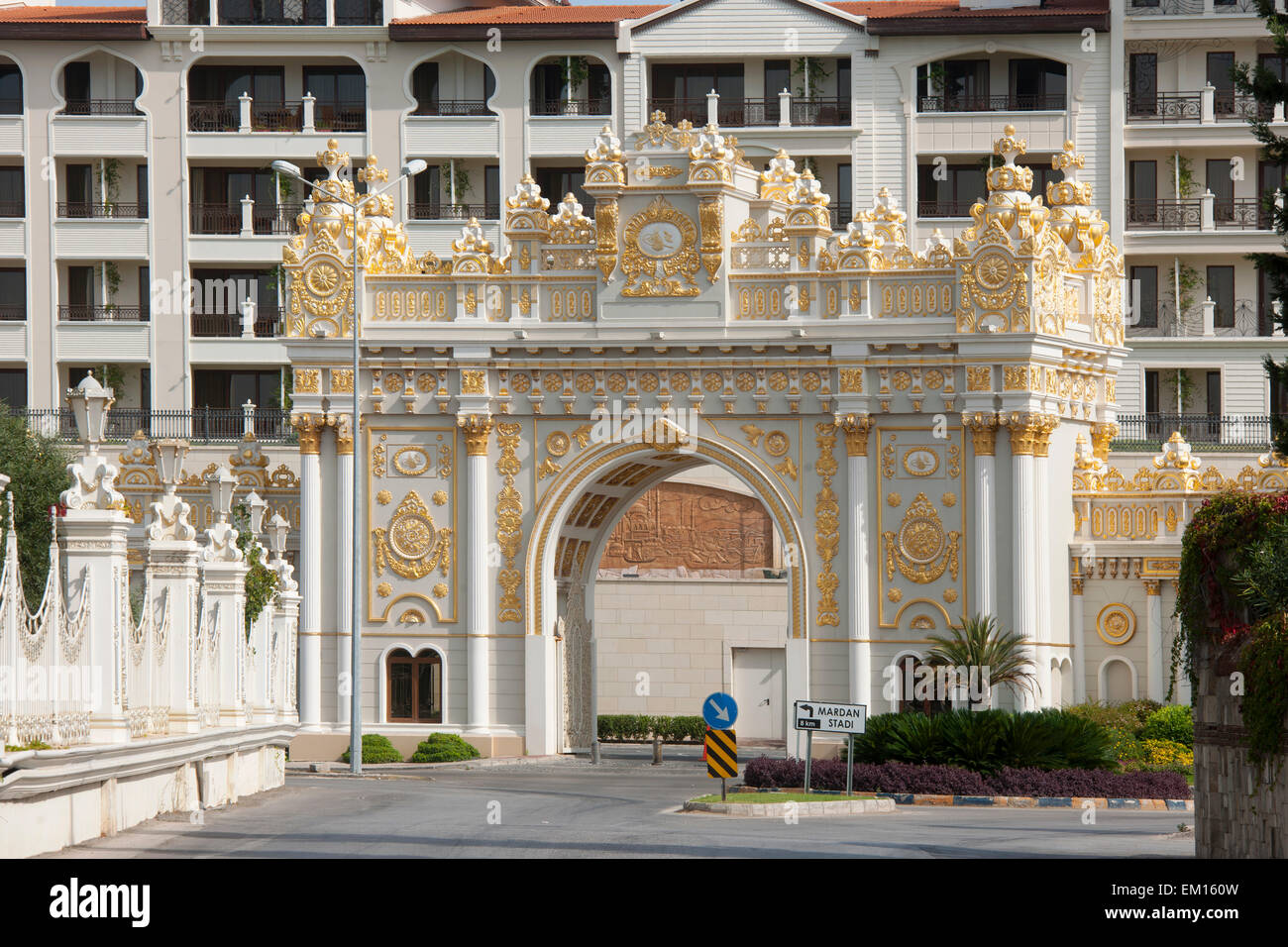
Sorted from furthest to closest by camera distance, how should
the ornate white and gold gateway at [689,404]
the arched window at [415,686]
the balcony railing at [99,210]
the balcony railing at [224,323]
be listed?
the balcony railing at [99,210]
the balcony railing at [224,323]
the arched window at [415,686]
the ornate white and gold gateway at [689,404]

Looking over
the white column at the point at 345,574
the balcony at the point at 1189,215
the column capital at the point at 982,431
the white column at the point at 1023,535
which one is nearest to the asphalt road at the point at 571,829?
the white column at the point at 345,574

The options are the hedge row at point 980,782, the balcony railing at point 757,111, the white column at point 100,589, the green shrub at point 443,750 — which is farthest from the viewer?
the balcony railing at point 757,111

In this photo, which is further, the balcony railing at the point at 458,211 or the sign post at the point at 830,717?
the balcony railing at the point at 458,211

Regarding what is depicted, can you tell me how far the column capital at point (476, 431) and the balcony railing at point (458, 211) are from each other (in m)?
22.0

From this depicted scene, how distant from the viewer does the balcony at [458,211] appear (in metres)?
67.9

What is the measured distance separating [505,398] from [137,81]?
27508 millimetres

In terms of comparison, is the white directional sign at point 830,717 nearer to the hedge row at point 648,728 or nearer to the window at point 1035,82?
the hedge row at point 648,728

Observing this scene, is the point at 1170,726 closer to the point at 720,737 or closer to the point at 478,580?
the point at 720,737

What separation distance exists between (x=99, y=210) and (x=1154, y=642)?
121 ft

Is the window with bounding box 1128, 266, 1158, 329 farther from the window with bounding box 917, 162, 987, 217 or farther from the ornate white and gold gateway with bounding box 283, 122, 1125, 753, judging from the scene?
the ornate white and gold gateway with bounding box 283, 122, 1125, 753

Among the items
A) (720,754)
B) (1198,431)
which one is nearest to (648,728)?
(1198,431)

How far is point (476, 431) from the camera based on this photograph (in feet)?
153

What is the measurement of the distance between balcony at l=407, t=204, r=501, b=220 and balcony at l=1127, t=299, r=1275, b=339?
18844 millimetres

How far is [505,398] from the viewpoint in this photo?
153 ft
